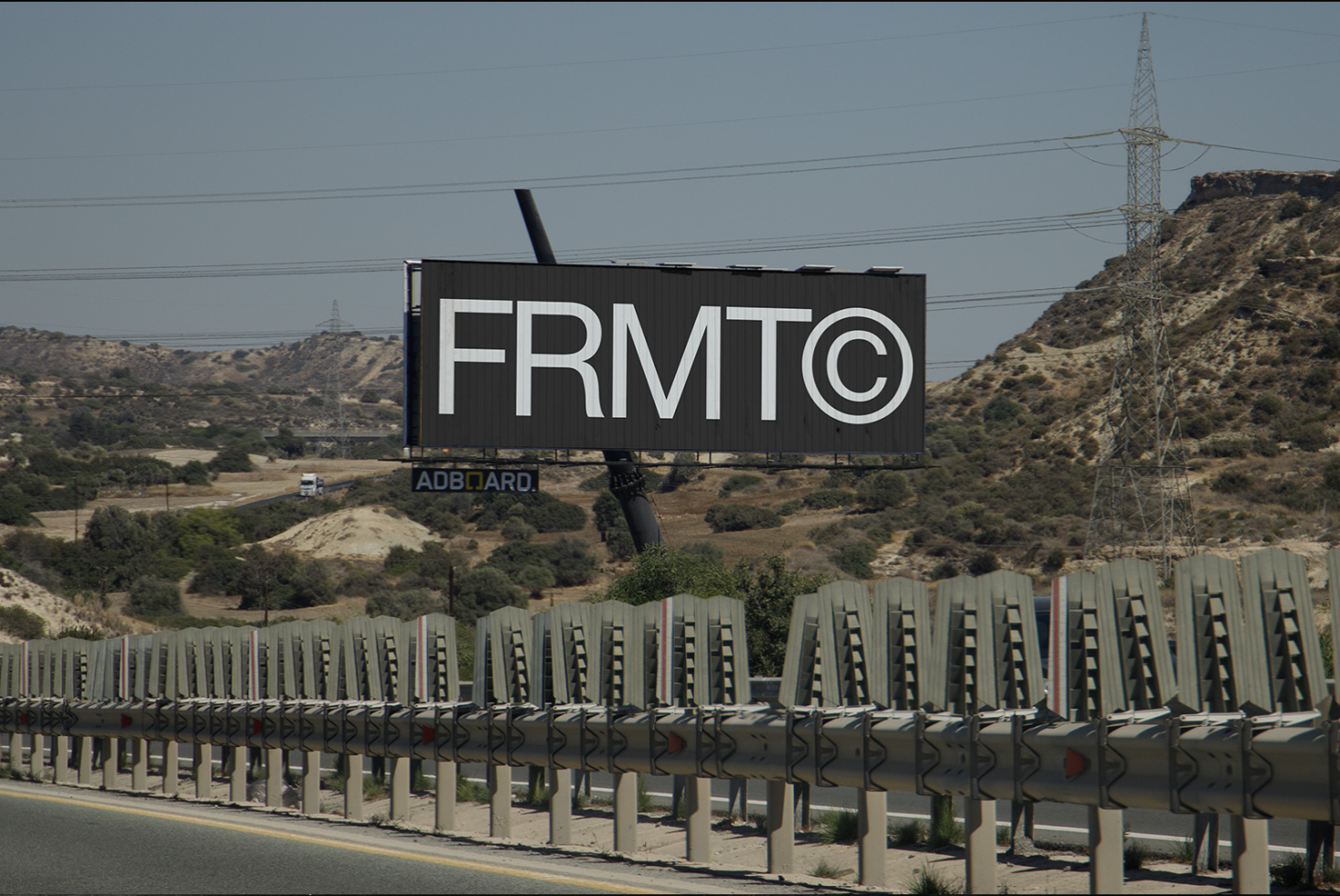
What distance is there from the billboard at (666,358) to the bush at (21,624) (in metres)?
21.0

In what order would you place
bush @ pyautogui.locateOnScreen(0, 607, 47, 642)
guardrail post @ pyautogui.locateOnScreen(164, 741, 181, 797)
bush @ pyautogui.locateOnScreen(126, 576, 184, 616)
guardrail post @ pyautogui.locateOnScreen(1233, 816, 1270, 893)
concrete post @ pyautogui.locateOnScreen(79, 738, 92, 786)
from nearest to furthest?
1. guardrail post @ pyautogui.locateOnScreen(1233, 816, 1270, 893)
2. guardrail post @ pyautogui.locateOnScreen(164, 741, 181, 797)
3. concrete post @ pyautogui.locateOnScreen(79, 738, 92, 786)
4. bush @ pyautogui.locateOnScreen(0, 607, 47, 642)
5. bush @ pyautogui.locateOnScreen(126, 576, 184, 616)

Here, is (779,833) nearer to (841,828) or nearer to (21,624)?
(841,828)

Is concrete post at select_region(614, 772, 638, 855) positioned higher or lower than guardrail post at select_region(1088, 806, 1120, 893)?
lower

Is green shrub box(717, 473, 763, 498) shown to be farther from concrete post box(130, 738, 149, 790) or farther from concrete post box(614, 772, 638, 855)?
concrete post box(614, 772, 638, 855)

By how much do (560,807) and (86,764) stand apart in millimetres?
10456

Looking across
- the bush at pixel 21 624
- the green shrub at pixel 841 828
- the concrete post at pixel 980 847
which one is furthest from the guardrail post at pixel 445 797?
the bush at pixel 21 624

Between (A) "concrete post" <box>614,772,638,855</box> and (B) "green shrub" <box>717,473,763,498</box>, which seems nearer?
(A) "concrete post" <box>614,772,638,855</box>

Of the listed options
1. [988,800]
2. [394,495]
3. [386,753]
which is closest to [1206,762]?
[988,800]

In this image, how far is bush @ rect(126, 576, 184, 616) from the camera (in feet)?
189

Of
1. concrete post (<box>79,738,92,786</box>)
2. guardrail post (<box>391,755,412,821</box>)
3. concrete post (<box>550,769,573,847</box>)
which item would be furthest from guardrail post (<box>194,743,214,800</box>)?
concrete post (<box>550,769,573,847</box>)

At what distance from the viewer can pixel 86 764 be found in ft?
60.0

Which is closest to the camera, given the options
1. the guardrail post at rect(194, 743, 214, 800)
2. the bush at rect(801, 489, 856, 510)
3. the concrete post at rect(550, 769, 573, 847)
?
the concrete post at rect(550, 769, 573, 847)

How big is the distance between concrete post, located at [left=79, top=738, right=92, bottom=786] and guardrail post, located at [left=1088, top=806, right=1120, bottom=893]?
1494 cm

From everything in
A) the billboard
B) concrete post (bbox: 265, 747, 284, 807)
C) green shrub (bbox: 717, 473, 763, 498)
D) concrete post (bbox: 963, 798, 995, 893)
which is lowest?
concrete post (bbox: 265, 747, 284, 807)
